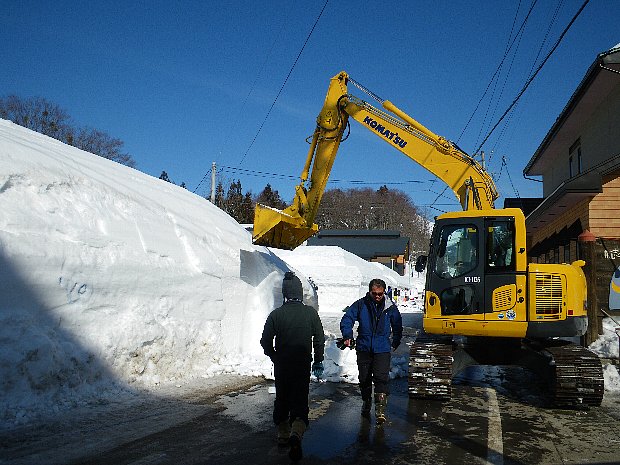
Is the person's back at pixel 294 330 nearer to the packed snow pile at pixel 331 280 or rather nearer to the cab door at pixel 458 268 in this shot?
the cab door at pixel 458 268

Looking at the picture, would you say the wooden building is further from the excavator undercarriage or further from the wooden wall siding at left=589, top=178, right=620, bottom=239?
the excavator undercarriage

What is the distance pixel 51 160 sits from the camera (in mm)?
9656

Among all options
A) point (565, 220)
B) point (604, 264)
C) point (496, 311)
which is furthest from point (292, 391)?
point (565, 220)

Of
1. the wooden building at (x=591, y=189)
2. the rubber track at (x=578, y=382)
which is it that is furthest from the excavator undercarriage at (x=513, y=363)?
the wooden building at (x=591, y=189)

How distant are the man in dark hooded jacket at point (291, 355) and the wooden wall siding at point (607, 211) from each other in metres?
11.2

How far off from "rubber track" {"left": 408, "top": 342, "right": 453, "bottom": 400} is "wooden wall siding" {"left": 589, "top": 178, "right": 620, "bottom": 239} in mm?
8165

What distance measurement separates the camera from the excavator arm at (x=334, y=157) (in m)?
10.5

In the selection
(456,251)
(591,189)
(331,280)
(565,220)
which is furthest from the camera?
(331,280)

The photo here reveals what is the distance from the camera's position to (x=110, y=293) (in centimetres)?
862

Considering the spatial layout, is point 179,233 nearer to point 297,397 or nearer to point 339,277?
point 297,397

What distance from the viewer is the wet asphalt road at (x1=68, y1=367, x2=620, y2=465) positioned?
17.4ft

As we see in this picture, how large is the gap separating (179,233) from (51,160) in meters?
2.95

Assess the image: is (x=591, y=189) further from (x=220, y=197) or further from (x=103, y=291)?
(x=220, y=197)

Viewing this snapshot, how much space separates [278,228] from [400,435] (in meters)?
6.97
